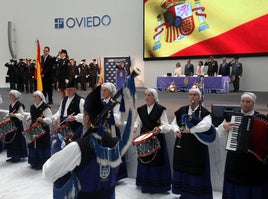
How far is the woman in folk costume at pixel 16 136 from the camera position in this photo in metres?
5.23

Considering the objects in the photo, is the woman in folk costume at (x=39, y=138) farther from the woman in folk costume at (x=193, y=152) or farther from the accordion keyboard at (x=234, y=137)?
the accordion keyboard at (x=234, y=137)

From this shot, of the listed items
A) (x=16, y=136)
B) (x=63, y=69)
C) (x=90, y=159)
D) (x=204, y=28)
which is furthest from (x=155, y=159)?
(x=204, y=28)

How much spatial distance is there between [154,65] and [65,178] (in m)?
15.4

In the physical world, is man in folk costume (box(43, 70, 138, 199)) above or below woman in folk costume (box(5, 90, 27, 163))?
above

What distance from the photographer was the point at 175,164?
3.53 metres

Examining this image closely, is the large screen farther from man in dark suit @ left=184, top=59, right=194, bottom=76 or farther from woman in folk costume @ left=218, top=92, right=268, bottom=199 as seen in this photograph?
woman in folk costume @ left=218, top=92, right=268, bottom=199

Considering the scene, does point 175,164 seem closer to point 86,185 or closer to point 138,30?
point 86,185

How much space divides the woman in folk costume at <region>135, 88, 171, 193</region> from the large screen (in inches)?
473

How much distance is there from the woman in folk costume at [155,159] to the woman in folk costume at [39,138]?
174 centimetres

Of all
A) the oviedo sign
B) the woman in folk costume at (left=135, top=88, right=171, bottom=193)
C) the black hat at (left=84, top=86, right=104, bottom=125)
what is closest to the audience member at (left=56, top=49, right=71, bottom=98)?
the woman in folk costume at (left=135, top=88, right=171, bottom=193)

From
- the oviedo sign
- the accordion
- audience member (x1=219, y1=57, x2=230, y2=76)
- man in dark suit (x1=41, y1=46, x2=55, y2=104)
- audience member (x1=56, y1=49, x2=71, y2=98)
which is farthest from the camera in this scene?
the oviedo sign

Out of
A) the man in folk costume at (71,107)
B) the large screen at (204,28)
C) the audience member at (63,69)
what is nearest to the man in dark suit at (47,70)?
the audience member at (63,69)

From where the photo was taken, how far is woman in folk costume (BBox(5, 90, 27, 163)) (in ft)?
17.2

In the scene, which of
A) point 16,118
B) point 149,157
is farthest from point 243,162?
point 16,118
